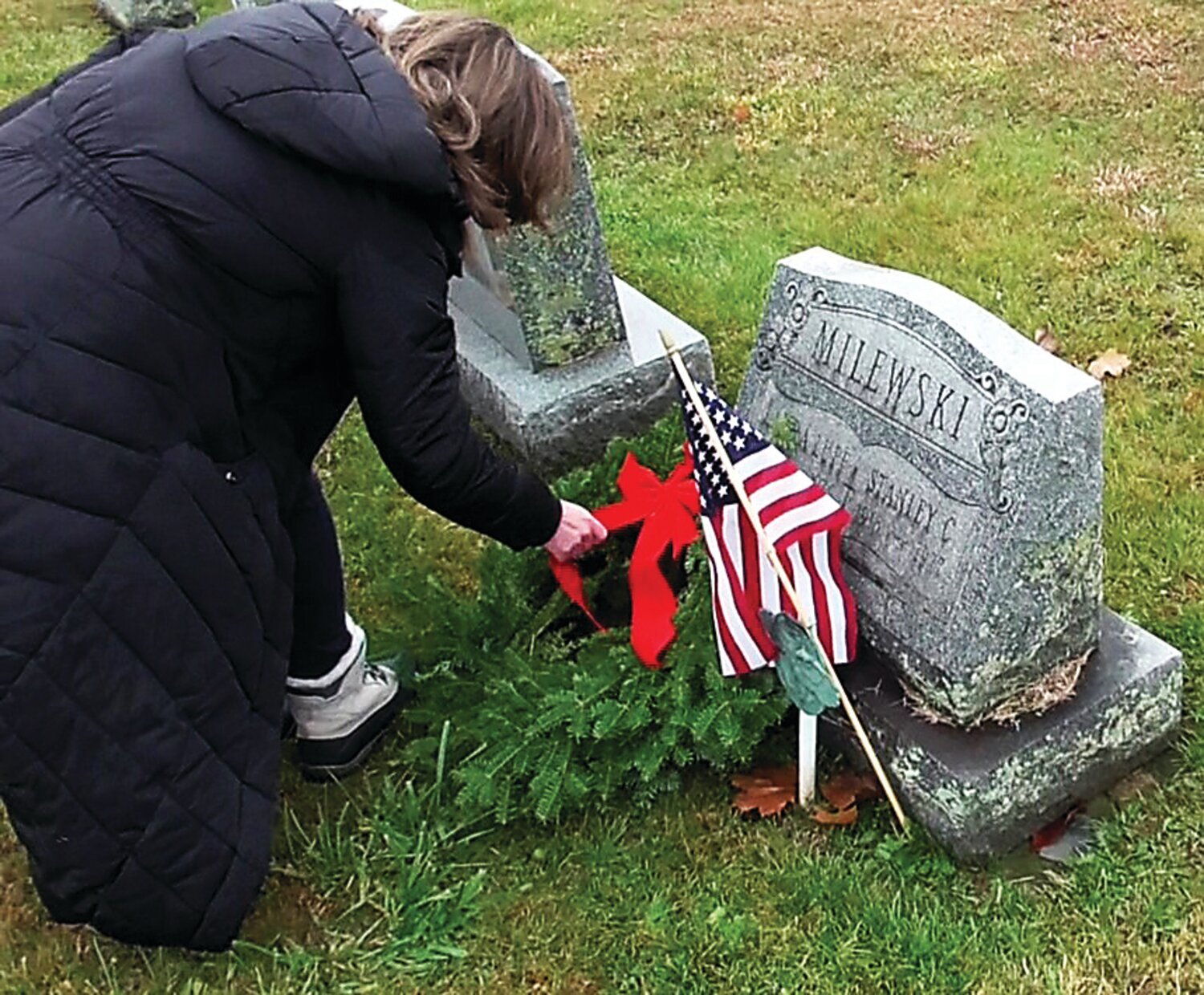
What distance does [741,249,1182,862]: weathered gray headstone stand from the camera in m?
2.50

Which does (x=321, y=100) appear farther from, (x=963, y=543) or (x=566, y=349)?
(x=566, y=349)

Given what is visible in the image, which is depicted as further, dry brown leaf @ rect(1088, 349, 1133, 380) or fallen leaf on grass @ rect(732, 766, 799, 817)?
dry brown leaf @ rect(1088, 349, 1133, 380)

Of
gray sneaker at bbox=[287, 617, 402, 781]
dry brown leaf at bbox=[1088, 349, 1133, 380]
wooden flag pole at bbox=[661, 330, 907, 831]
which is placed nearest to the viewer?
wooden flag pole at bbox=[661, 330, 907, 831]

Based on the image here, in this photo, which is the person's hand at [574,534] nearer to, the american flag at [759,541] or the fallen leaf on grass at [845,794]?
the american flag at [759,541]

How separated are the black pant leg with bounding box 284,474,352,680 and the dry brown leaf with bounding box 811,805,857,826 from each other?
1.05 meters

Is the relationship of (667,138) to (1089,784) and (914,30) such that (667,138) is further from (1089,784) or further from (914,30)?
(1089,784)

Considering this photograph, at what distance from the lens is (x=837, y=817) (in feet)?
9.48

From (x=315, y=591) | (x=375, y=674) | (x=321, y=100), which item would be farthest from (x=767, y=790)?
(x=321, y=100)

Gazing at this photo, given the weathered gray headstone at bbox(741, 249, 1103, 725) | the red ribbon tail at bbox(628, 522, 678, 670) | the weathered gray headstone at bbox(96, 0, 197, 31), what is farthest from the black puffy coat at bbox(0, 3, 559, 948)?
the weathered gray headstone at bbox(96, 0, 197, 31)

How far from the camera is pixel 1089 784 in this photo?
2.85m

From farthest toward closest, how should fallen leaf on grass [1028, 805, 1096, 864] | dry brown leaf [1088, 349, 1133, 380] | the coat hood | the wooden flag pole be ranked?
dry brown leaf [1088, 349, 1133, 380], fallen leaf on grass [1028, 805, 1096, 864], the wooden flag pole, the coat hood

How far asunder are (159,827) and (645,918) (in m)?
0.93

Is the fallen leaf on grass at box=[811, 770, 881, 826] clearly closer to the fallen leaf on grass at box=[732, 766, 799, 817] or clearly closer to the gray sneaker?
the fallen leaf on grass at box=[732, 766, 799, 817]

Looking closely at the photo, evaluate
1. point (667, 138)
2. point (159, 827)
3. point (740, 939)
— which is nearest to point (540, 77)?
point (159, 827)
